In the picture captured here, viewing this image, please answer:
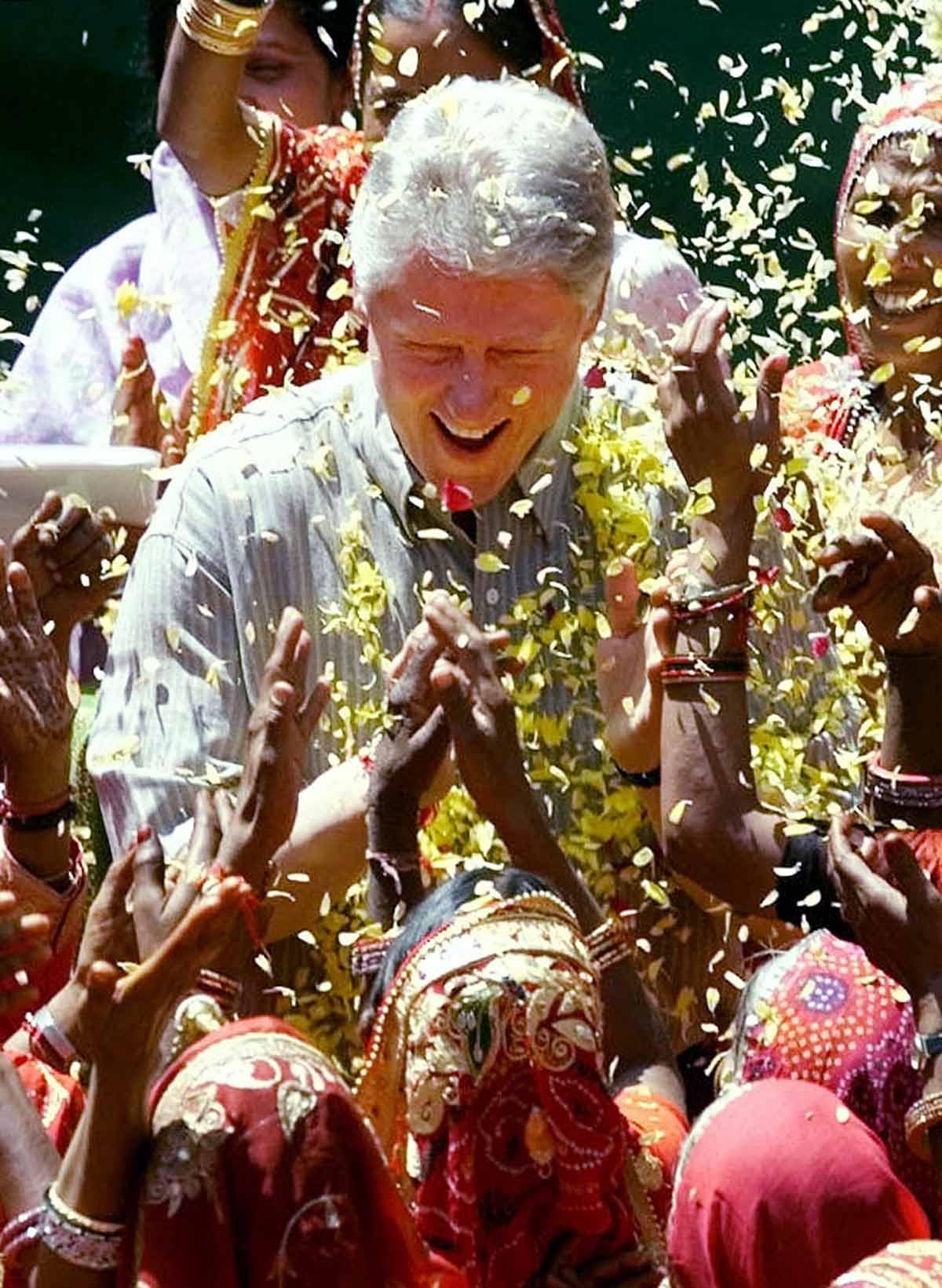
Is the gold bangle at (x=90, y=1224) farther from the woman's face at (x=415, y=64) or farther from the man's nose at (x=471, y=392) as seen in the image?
the woman's face at (x=415, y=64)

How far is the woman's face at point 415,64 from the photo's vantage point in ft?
16.1

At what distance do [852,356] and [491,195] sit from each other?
1391mm

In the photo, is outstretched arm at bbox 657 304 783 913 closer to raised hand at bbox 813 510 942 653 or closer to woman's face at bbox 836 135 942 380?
raised hand at bbox 813 510 942 653

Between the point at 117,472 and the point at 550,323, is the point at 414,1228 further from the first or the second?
the point at 117,472

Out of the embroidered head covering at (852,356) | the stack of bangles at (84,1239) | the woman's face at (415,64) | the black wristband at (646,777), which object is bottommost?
the stack of bangles at (84,1239)

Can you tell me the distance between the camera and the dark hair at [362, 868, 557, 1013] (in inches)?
135

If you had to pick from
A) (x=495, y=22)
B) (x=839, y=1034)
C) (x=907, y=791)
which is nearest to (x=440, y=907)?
(x=839, y=1034)

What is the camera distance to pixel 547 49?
509 cm

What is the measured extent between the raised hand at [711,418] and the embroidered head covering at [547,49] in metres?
1.05

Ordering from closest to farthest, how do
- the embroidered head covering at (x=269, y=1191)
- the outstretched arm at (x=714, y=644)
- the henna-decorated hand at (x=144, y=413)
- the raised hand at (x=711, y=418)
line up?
the embroidered head covering at (x=269, y=1191)
the outstretched arm at (x=714, y=644)
the raised hand at (x=711, y=418)
the henna-decorated hand at (x=144, y=413)

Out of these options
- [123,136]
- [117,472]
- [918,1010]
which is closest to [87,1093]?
[918,1010]

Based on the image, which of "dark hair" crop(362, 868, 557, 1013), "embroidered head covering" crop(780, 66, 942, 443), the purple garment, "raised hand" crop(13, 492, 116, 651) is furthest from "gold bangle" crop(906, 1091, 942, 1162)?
the purple garment

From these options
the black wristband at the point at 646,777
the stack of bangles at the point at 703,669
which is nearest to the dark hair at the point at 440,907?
the stack of bangles at the point at 703,669

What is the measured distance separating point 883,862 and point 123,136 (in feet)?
12.9
